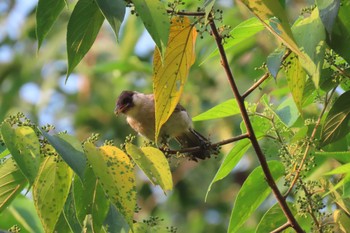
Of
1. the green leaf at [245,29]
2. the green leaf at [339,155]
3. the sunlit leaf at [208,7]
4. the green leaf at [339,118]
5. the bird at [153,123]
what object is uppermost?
the bird at [153,123]

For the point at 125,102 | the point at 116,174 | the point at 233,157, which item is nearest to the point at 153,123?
the point at 125,102

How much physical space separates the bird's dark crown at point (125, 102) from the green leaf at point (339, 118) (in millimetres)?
2279

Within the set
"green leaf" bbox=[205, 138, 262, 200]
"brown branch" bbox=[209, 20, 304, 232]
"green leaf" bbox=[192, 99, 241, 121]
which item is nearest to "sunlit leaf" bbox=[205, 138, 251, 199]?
"green leaf" bbox=[205, 138, 262, 200]

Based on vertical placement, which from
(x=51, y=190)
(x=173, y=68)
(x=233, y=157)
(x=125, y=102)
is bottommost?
(x=51, y=190)

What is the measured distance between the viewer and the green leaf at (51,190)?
6.91 feet

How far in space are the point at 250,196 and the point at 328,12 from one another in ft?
2.54

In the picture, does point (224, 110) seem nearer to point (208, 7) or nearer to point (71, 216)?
point (71, 216)

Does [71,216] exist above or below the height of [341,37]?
below

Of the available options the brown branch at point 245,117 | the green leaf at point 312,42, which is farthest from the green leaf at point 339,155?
the green leaf at point 312,42

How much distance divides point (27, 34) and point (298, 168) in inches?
233

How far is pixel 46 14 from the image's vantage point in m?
2.05

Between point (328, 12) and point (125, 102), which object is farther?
point (125, 102)

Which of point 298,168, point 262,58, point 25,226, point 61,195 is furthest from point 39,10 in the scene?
point 262,58

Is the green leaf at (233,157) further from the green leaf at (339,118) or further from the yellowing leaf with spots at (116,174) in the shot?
the yellowing leaf with spots at (116,174)
